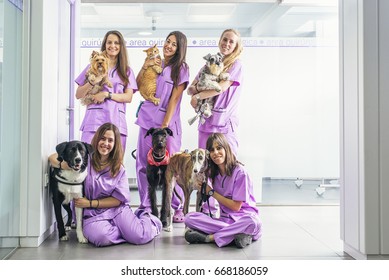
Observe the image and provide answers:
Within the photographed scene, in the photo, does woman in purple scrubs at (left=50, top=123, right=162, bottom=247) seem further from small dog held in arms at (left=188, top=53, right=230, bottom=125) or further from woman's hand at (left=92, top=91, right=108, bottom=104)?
small dog held in arms at (left=188, top=53, right=230, bottom=125)

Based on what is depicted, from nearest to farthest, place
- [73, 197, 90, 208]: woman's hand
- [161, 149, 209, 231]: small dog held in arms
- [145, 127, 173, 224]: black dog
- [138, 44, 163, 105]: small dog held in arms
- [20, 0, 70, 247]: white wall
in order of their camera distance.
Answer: [20, 0, 70, 247]: white wall → [73, 197, 90, 208]: woman's hand → [161, 149, 209, 231]: small dog held in arms → [145, 127, 173, 224]: black dog → [138, 44, 163, 105]: small dog held in arms

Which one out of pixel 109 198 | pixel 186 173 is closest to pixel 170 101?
pixel 186 173

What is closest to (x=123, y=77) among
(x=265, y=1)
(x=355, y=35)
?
(x=265, y=1)

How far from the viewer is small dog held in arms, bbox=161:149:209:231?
408 centimetres

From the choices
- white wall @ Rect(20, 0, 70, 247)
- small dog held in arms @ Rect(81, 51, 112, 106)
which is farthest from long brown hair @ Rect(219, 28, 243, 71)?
white wall @ Rect(20, 0, 70, 247)

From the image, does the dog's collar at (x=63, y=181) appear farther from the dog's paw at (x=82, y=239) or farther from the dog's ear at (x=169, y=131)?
the dog's ear at (x=169, y=131)

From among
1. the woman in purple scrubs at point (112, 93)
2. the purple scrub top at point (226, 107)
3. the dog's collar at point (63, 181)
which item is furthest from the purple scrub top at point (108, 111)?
the dog's collar at point (63, 181)

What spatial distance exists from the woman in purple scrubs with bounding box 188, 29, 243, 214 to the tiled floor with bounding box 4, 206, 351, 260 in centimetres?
79

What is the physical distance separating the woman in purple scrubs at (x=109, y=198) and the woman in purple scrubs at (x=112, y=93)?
732 millimetres

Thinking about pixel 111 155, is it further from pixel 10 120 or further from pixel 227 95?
pixel 227 95

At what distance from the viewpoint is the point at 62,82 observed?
4.49m

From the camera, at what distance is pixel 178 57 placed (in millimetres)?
4695

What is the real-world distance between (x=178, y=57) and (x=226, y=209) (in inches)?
63.8

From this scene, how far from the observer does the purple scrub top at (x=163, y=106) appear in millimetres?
4734
